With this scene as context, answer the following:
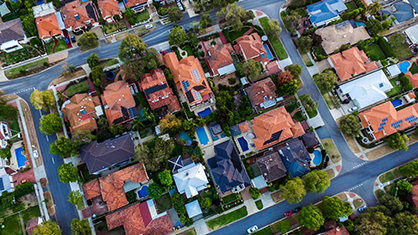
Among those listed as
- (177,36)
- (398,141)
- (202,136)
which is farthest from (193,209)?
(398,141)

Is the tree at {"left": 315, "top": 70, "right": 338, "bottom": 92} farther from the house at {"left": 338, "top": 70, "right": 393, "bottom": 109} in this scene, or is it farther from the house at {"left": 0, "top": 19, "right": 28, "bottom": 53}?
the house at {"left": 0, "top": 19, "right": 28, "bottom": 53}

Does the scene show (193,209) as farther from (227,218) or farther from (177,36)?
(177,36)

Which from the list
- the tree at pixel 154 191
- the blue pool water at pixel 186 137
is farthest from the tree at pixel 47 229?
the blue pool water at pixel 186 137

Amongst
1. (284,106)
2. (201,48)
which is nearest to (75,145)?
(201,48)

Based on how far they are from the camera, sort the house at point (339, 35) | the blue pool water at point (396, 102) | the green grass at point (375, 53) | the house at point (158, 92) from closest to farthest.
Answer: the house at point (158, 92) → the blue pool water at point (396, 102) → the house at point (339, 35) → the green grass at point (375, 53)

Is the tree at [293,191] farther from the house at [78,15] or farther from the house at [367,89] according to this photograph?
the house at [78,15]

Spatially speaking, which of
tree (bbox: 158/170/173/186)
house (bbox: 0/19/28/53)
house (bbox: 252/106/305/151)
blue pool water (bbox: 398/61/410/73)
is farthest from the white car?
house (bbox: 0/19/28/53)
